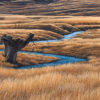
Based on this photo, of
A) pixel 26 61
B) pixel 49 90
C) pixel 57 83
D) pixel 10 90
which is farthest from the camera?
pixel 26 61

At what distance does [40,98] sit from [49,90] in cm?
118

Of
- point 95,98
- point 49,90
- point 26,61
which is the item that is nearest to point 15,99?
point 49,90

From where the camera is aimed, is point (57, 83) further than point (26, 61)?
No

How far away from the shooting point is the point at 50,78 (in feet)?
22.7

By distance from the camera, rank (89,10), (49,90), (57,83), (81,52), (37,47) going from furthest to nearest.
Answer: (89,10), (37,47), (81,52), (57,83), (49,90)

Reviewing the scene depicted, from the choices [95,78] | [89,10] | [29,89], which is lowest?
[89,10]

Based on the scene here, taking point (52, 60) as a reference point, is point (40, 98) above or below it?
above

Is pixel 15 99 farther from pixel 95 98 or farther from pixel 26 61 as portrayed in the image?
pixel 26 61

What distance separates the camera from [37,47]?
39.2 metres

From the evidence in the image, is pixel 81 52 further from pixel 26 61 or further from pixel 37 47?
pixel 26 61

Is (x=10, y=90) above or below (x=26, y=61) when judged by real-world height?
above

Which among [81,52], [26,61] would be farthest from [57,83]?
[81,52]

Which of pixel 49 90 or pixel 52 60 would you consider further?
pixel 52 60

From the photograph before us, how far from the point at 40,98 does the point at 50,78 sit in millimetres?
2327
